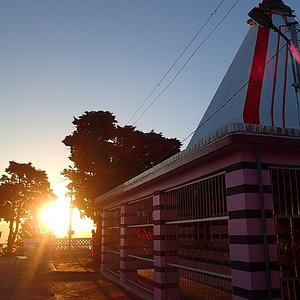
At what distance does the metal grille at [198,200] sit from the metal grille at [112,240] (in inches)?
261

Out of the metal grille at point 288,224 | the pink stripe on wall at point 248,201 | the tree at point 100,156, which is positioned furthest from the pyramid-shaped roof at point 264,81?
the tree at point 100,156

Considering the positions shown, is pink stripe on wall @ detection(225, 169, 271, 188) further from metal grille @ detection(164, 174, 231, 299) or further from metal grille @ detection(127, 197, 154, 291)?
metal grille @ detection(127, 197, 154, 291)

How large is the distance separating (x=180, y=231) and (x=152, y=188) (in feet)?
6.72

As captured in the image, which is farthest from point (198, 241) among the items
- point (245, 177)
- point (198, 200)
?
point (245, 177)

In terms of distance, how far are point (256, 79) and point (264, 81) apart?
0.30 metres

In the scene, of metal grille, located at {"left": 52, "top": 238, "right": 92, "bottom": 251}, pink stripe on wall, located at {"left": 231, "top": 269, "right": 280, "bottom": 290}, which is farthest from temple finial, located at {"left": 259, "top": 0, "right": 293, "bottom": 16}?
metal grille, located at {"left": 52, "top": 238, "right": 92, "bottom": 251}

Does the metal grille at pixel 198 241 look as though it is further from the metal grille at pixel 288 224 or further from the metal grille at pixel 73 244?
the metal grille at pixel 73 244

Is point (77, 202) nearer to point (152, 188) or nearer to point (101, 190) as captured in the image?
point (101, 190)

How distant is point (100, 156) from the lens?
79.4 ft

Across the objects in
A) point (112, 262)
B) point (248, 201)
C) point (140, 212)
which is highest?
point (140, 212)

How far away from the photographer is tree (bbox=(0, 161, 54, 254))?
33375 millimetres

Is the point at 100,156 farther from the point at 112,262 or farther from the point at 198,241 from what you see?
the point at 198,241

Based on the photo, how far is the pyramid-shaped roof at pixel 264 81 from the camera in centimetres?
1086

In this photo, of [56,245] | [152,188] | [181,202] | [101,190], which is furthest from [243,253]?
[56,245]
